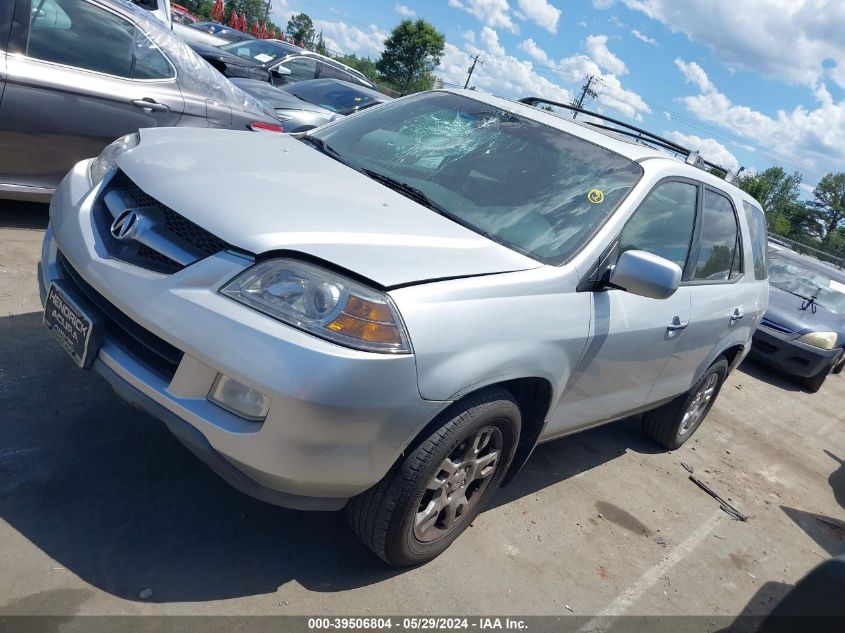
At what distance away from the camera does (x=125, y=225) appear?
249cm

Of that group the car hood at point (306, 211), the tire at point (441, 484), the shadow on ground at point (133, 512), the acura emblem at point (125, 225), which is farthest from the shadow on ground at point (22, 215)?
the tire at point (441, 484)

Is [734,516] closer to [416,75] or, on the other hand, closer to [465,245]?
[465,245]

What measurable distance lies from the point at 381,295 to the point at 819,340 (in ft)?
25.7

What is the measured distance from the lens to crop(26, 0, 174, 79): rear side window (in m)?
4.54

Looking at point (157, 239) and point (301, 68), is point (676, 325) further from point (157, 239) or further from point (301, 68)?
point (301, 68)

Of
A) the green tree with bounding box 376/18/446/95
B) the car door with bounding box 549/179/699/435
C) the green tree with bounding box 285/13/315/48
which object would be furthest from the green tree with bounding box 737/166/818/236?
the car door with bounding box 549/179/699/435

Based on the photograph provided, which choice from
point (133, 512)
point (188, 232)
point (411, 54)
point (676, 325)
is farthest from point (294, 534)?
point (411, 54)

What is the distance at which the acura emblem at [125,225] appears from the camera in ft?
8.07

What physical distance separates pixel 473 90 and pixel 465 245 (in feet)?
6.10

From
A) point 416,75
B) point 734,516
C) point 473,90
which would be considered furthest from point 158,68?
point 416,75

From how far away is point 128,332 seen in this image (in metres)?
2.38

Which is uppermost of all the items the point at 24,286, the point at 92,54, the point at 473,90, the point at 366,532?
the point at 473,90

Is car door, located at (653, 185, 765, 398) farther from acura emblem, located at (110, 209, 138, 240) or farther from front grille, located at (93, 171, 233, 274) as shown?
acura emblem, located at (110, 209, 138, 240)

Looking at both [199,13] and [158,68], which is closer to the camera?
[158,68]
